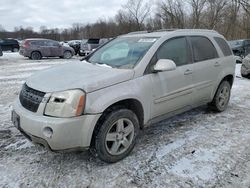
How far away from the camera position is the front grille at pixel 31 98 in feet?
10.5

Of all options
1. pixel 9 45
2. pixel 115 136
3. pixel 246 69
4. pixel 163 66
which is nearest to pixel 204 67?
pixel 163 66

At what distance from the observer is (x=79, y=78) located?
11.1ft

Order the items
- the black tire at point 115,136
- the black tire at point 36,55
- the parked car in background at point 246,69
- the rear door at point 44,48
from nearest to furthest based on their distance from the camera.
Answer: the black tire at point 115,136
the parked car in background at point 246,69
the black tire at point 36,55
the rear door at point 44,48

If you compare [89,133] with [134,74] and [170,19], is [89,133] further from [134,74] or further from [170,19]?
[170,19]

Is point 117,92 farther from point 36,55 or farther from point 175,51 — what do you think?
point 36,55

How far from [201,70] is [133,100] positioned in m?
1.71

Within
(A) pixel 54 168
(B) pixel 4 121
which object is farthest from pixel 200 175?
(B) pixel 4 121

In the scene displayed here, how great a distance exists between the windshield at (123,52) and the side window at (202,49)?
0.96 m

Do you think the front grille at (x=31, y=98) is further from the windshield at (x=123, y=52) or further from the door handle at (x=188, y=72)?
the door handle at (x=188, y=72)

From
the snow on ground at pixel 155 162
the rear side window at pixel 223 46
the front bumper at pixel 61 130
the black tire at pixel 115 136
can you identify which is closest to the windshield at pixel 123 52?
the black tire at pixel 115 136

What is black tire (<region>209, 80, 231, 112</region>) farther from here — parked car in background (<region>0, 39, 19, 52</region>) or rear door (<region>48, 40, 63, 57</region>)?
parked car in background (<region>0, 39, 19, 52</region>)

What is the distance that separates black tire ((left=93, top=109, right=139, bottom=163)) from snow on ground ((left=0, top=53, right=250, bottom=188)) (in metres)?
0.14

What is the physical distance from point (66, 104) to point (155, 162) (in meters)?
1.40

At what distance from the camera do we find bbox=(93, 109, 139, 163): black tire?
10.9 feet
